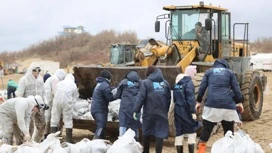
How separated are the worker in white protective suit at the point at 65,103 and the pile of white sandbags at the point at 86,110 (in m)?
0.35

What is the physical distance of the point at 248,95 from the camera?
12.5 m

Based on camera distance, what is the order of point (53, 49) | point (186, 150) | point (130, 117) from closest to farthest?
point (130, 117) < point (186, 150) < point (53, 49)

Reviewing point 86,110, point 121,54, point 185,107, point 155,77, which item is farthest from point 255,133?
point 121,54

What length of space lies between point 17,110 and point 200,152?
2.93 m

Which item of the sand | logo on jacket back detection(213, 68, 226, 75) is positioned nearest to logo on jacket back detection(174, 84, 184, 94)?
logo on jacket back detection(213, 68, 226, 75)

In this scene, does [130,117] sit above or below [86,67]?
below

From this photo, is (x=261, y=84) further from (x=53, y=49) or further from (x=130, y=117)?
(x=53, y=49)

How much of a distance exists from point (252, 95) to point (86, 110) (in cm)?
443

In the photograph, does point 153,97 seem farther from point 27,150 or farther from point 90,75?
point 90,75

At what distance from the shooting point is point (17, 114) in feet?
26.7

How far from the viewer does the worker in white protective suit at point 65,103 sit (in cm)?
972

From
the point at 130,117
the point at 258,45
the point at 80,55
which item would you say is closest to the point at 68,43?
the point at 80,55

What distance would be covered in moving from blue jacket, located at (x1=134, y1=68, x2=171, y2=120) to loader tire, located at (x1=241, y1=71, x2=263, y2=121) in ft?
15.3

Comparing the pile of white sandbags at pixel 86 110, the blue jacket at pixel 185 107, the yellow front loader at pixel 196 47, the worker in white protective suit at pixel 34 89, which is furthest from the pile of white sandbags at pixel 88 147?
the yellow front loader at pixel 196 47
